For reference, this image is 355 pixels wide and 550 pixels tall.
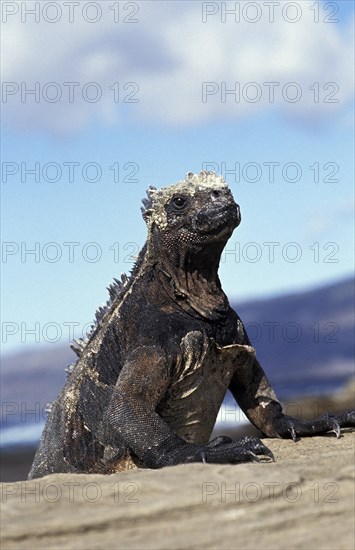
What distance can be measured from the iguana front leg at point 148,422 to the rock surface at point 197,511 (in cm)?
169

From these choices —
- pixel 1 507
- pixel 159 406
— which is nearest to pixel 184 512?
pixel 1 507

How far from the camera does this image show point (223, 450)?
6730mm

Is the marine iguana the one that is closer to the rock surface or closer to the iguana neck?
the iguana neck

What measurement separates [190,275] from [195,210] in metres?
0.52

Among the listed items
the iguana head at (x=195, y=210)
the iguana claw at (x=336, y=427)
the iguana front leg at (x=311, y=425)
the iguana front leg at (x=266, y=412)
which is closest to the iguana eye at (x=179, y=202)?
the iguana head at (x=195, y=210)

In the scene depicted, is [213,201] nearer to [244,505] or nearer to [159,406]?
[159,406]

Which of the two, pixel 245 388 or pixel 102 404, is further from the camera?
pixel 245 388

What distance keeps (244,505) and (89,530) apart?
0.73m

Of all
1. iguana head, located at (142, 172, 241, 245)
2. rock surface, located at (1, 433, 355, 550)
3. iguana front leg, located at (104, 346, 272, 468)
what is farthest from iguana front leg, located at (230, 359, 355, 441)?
rock surface, located at (1, 433, 355, 550)

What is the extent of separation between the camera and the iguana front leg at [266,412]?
8.37 metres

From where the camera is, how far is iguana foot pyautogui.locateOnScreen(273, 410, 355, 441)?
830 cm

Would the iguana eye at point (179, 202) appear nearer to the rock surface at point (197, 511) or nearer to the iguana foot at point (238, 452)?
the iguana foot at point (238, 452)

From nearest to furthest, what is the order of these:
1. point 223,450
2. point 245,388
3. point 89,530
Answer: point 89,530, point 223,450, point 245,388

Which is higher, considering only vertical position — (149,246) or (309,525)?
(149,246)
